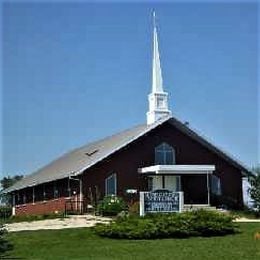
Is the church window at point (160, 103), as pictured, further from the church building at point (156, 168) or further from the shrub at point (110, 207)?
the shrub at point (110, 207)

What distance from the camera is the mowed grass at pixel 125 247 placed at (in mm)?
17688

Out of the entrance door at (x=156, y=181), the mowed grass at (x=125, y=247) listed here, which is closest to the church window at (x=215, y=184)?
the entrance door at (x=156, y=181)

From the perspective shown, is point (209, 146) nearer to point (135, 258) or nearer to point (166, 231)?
point (166, 231)

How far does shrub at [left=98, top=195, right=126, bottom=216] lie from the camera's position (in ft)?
113

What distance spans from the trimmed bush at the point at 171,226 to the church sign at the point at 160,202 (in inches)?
81.2

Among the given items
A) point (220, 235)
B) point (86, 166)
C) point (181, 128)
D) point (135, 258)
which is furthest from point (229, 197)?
point (135, 258)

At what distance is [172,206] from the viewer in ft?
85.5

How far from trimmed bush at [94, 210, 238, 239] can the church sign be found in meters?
2.06

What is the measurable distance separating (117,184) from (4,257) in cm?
2252

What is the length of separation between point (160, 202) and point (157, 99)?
55.2ft

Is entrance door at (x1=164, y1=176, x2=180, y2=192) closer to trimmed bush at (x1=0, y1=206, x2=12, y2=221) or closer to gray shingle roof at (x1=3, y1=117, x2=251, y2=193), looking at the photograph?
gray shingle roof at (x1=3, y1=117, x2=251, y2=193)

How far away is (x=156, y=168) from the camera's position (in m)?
38.1

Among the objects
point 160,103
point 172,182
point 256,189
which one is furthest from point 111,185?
point 256,189

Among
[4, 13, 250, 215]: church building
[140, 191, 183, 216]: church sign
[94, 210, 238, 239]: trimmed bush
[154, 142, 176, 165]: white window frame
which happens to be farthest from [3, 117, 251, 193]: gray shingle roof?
[94, 210, 238, 239]: trimmed bush
